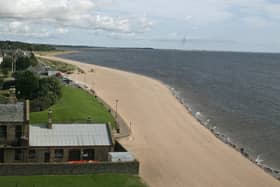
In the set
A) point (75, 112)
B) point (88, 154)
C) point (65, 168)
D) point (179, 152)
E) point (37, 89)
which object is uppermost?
point (37, 89)

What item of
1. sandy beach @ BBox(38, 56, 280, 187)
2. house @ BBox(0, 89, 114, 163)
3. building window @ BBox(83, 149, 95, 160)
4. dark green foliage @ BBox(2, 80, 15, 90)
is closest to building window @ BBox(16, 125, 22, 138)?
house @ BBox(0, 89, 114, 163)

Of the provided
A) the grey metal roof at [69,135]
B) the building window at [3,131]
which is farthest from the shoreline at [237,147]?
the building window at [3,131]

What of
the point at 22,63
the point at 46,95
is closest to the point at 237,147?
the point at 46,95

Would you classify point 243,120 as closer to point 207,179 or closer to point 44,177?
point 207,179

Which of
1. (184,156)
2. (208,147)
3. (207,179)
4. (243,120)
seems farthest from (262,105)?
(207,179)

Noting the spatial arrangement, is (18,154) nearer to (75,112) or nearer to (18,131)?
(18,131)

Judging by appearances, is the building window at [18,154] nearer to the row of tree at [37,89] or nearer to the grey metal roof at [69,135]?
the grey metal roof at [69,135]
